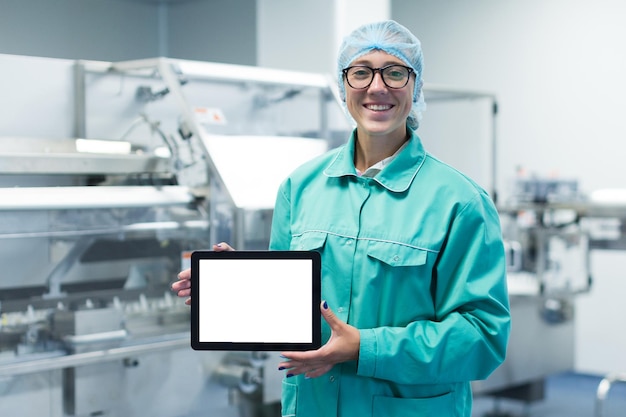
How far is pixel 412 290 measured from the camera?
123cm

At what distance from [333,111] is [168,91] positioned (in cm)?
107

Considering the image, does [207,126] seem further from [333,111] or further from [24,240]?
[333,111]

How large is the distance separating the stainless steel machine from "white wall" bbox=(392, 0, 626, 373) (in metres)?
2.35

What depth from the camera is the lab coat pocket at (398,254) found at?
48.0 inches

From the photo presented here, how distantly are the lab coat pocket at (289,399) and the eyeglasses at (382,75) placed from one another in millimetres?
480

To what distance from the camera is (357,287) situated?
1.25 m

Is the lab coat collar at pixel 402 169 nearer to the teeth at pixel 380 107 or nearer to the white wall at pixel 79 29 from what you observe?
the teeth at pixel 380 107

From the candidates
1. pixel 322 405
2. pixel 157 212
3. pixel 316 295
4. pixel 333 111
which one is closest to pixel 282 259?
pixel 316 295

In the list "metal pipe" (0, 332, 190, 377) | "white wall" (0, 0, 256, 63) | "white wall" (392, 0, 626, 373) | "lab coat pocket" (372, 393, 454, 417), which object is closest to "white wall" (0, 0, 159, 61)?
"white wall" (0, 0, 256, 63)

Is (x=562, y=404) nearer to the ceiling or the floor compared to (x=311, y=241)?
nearer to the floor

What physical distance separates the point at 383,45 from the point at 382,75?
0.06 metres

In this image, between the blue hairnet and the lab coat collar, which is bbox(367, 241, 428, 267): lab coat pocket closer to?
the lab coat collar

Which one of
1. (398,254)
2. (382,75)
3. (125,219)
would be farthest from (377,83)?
(125,219)

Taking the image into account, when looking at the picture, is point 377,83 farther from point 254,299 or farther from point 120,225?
point 120,225
